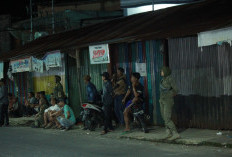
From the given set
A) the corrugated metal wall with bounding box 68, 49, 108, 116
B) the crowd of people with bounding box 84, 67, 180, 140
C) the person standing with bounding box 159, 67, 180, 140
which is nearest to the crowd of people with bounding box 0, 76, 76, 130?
the corrugated metal wall with bounding box 68, 49, 108, 116

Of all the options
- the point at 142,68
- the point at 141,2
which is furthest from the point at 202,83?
the point at 141,2

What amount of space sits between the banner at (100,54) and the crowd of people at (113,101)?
2.12ft

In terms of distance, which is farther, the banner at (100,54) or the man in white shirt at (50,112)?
the man in white shirt at (50,112)

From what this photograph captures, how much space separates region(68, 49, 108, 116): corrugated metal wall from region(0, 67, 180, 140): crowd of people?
96 cm

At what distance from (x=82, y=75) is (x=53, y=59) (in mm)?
1269

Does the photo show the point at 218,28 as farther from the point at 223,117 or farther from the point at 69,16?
the point at 69,16

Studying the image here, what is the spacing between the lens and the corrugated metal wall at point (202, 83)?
10.6m

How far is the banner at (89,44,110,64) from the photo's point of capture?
13.1 meters

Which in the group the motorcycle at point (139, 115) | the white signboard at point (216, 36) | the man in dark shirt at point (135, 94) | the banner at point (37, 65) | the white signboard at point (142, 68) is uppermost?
the white signboard at point (216, 36)

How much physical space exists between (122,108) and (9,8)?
29.3m

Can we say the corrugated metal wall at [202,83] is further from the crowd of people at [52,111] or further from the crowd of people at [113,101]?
the crowd of people at [52,111]

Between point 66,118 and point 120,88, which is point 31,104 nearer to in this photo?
point 66,118

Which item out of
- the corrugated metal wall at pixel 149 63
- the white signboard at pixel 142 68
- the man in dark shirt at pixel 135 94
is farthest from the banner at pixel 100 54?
the man in dark shirt at pixel 135 94

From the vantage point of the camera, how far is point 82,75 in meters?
15.7
